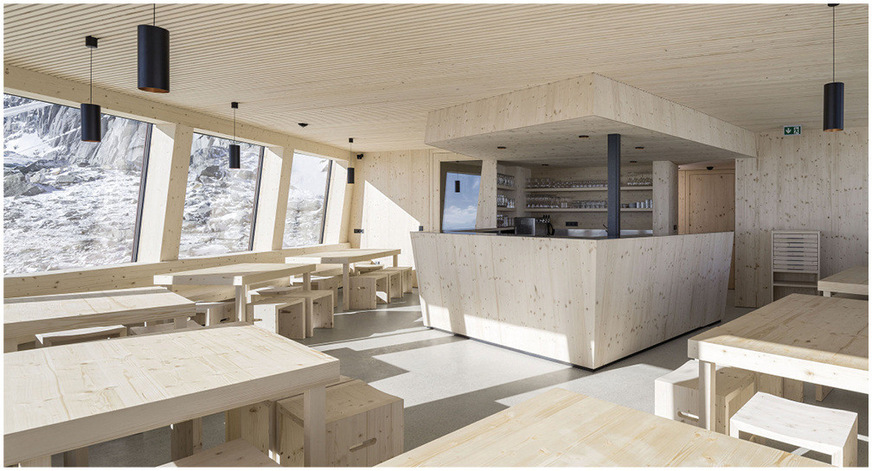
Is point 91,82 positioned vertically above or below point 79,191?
above

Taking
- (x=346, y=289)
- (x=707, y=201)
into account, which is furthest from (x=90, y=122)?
Answer: (x=707, y=201)

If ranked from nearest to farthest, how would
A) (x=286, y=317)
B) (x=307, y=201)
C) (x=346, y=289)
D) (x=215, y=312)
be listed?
(x=215, y=312) < (x=286, y=317) < (x=346, y=289) < (x=307, y=201)

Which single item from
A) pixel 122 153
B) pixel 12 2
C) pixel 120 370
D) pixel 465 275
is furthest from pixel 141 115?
pixel 120 370

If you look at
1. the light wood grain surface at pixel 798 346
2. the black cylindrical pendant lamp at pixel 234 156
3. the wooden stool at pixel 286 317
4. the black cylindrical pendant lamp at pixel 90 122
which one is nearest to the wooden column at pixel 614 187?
the light wood grain surface at pixel 798 346

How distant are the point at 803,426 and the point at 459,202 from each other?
28.3ft

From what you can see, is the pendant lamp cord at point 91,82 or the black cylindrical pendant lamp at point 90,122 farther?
the pendant lamp cord at point 91,82

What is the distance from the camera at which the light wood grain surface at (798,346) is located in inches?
82.8

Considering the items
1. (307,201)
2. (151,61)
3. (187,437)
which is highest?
(151,61)

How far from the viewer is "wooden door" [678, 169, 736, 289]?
396 inches

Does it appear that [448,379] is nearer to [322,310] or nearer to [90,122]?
[322,310]

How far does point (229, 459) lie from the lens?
1845 millimetres

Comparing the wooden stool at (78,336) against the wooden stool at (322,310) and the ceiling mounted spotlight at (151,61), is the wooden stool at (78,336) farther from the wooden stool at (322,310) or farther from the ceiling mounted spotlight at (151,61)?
the wooden stool at (322,310)

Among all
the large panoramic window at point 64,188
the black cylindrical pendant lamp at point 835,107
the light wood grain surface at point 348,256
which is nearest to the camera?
the black cylindrical pendant lamp at point 835,107

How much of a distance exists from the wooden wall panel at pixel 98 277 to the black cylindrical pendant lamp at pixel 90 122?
181 centimetres
